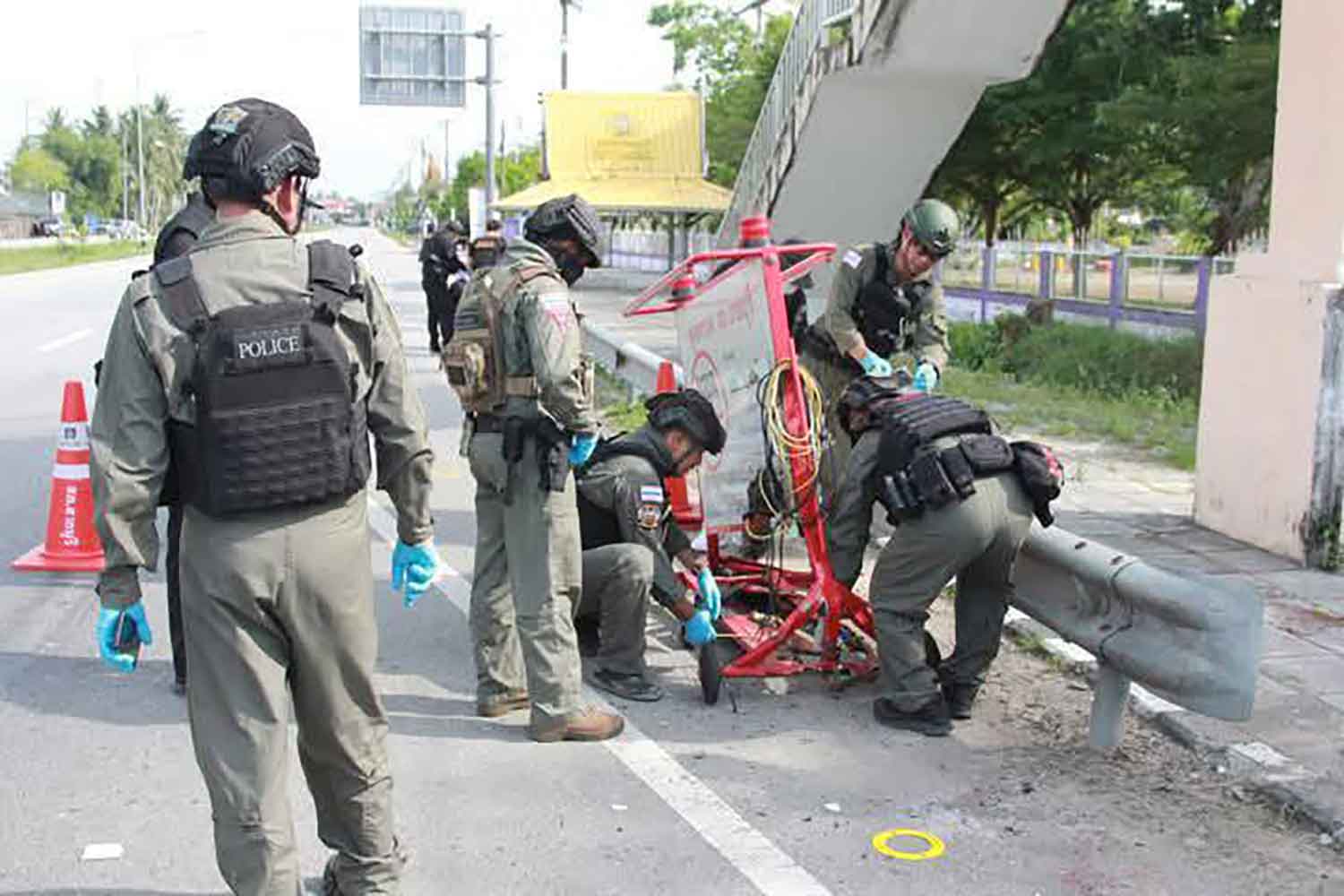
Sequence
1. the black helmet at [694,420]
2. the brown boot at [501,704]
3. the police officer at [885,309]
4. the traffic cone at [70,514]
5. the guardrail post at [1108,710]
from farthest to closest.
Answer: the traffic cone at [70,514] → the police officer at [885,309] → the black helmet at [694,420] → the brown boot at [501,704] → the guardrail post at [1108,710]

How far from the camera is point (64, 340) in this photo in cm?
1908

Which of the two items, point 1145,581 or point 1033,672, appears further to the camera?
point 1033,672

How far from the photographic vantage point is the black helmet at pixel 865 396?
5363mm

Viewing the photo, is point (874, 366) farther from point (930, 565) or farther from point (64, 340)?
point (64, 340)

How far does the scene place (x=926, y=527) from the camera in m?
5.02

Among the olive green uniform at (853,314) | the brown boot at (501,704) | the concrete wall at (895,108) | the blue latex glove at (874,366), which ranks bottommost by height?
the brown boot at (501,704)

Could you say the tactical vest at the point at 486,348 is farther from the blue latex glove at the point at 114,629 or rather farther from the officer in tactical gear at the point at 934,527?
the blue latex glove at the point at 114,629

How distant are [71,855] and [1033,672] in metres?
3.75

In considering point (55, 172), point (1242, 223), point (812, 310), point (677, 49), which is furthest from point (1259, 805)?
point (55, 172)

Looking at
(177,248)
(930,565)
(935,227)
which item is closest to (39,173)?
(177,248)

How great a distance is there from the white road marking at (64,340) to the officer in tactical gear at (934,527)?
14.8 m

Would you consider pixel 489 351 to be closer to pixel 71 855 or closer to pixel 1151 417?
pixel 71 855

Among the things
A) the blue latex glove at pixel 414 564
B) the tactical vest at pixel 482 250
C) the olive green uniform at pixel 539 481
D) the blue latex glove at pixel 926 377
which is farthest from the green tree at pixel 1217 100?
the blue latex glove at pixel 414 564

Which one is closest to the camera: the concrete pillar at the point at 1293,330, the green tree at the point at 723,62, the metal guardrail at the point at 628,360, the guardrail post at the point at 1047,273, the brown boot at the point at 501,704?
the brown boot at the point at 501,704
